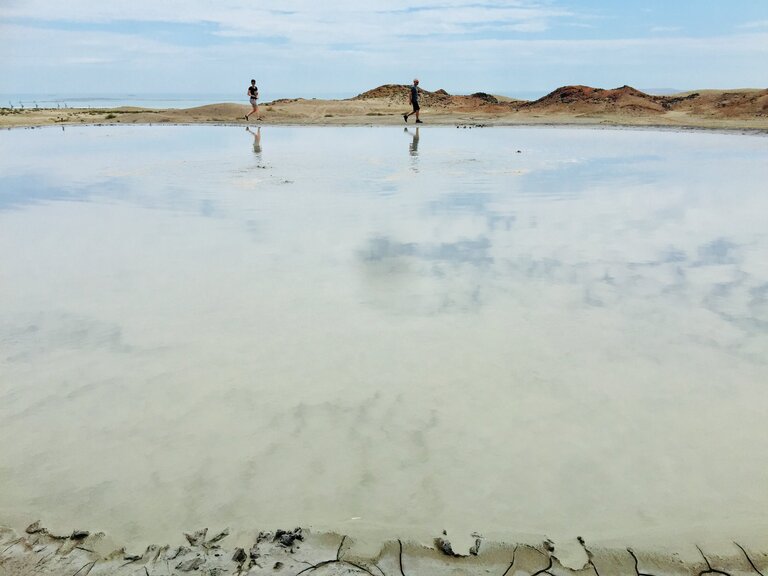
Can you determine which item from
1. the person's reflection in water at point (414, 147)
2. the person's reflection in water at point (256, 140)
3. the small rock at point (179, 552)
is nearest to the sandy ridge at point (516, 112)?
the person's reflection in water at point (256, 140)

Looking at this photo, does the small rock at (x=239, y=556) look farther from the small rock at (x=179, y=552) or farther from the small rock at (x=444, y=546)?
the small rock at (x=444, y=546)

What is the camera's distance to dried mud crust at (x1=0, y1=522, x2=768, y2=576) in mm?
2674

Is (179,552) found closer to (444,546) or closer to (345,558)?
(345,558)

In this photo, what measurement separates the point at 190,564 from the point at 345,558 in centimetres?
69

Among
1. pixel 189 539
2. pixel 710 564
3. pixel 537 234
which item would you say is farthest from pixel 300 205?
pixel 710 564

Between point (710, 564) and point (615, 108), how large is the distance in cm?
3083

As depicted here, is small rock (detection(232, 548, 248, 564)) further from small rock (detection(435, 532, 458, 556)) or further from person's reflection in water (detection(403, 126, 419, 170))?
person's reflection in water (detection(403, 126, 419, 170))

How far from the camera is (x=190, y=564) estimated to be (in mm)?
2693

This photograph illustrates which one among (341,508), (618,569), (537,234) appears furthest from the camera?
(537,234)

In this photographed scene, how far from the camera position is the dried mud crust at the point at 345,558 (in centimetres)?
267

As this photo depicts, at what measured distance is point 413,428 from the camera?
11.9 feet

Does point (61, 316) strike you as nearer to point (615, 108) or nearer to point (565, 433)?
point (565, 433)

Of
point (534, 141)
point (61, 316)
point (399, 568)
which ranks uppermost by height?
point (534, 141)

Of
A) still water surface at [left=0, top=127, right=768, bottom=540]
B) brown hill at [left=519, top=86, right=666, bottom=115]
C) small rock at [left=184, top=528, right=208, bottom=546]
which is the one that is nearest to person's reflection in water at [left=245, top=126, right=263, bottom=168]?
still water surface at [left=0, top=127, right=768, bottom=540]
